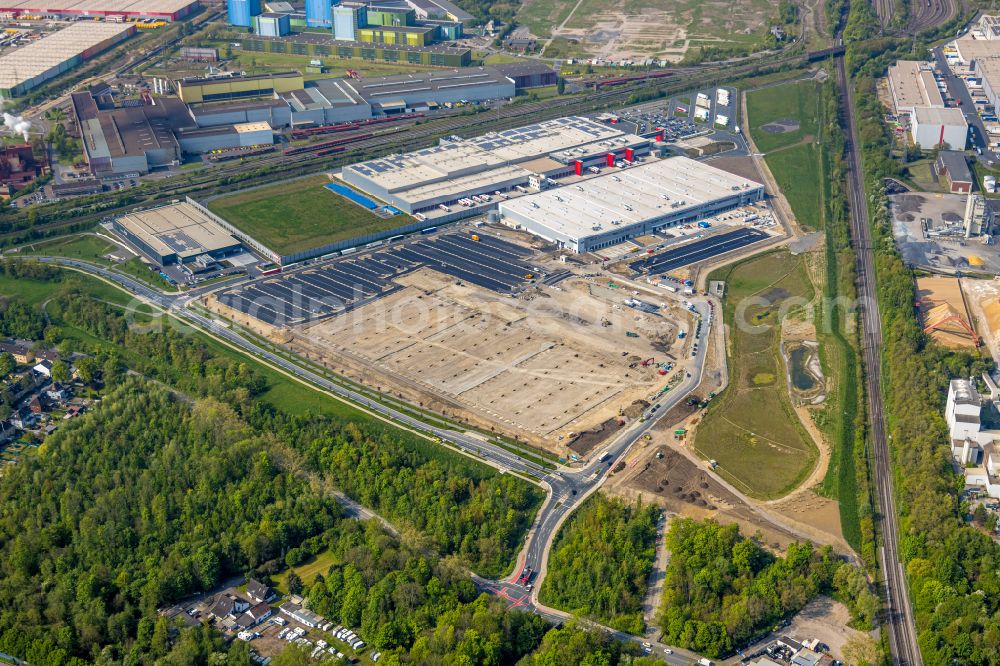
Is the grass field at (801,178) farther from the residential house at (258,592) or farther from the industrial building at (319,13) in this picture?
the industrial building at (319,13)

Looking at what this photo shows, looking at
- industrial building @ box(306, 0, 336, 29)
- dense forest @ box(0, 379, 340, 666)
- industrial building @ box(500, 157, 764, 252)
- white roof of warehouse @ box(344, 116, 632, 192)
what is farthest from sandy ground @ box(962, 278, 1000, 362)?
industrial building @ box(306, 0, 336, 29)

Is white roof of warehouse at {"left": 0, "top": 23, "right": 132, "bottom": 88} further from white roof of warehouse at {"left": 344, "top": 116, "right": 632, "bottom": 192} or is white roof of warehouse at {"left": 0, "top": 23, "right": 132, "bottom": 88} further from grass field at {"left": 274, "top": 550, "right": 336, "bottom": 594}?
grass field at {"left": 274, "top": 550, "right": 336, "bottom": 594}

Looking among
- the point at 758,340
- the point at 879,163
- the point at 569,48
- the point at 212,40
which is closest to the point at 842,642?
the point at 758,340

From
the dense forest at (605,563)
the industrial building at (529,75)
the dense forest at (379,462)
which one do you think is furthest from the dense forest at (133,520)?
the industrial building at (529,75)

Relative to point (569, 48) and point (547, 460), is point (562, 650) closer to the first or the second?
point (547, 460)

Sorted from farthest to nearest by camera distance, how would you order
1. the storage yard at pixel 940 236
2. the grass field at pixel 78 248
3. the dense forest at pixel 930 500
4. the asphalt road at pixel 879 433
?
the grass field at pixel 78 248
the storage yard at pixel 940 236
the asphalt road at pixel 879 433
the dense forest at pixel 930 500

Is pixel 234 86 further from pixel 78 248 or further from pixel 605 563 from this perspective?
pixel 605 563

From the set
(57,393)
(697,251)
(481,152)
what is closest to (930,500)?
(697,251)
